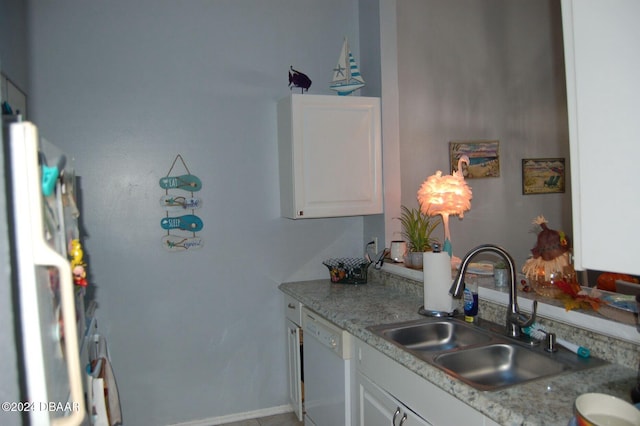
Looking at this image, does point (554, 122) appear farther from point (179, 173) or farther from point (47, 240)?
point (47, 240)

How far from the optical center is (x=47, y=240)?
112 cm

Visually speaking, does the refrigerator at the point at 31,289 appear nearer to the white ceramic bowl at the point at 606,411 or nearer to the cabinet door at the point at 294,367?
the white ceramic bowl at the point at 606,411

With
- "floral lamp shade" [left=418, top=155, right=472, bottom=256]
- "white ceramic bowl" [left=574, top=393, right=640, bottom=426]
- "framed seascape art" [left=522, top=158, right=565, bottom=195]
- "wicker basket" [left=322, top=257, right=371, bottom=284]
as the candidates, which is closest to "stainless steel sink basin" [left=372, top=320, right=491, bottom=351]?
"floral lamp shade" [left=418, top=155, right=472, bottom=256]

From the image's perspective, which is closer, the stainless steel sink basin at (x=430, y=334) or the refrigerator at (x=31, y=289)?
the refrigerator at (x=31, y=289)

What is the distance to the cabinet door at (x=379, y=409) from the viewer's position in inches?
67.9

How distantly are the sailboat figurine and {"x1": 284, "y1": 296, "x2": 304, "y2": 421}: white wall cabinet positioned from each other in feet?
4.67

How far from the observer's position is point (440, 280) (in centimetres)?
221

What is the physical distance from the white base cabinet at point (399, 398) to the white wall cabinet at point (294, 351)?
0.79 meters

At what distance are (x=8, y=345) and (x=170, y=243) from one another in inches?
80.2


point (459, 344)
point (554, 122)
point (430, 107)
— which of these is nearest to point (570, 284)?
point (459, 344)

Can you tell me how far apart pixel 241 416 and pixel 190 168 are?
1673 millimetres

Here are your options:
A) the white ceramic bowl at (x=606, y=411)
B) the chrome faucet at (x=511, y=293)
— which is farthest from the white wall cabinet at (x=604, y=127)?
the chrome faucet at (x=511, y=293)

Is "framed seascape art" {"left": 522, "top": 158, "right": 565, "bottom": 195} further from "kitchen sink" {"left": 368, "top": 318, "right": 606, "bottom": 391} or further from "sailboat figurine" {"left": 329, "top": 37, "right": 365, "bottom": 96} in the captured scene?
"kitchen sink" {"left": 368, "top": 318, "right": 606, "bottom": 391}

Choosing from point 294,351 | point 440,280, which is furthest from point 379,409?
point 294,351
